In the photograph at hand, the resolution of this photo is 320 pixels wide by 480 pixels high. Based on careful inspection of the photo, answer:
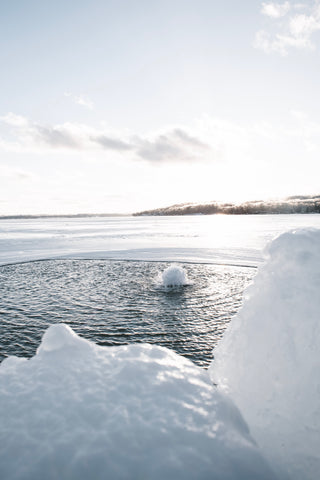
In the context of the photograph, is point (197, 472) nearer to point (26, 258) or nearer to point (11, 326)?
point (11, 326)

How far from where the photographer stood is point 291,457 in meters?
3.23

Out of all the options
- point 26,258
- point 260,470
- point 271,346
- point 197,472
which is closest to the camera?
point 197,472

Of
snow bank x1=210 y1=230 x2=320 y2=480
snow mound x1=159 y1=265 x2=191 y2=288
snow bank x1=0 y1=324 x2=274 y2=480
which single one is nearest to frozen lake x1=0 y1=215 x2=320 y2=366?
snow mound x1=159 y1=265 x2=191 y2=288

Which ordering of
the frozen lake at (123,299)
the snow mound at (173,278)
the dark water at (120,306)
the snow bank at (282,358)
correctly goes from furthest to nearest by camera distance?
the snow mound at (173,278) < the frozen lake at (123,299) < the dark water at (120,306) < the snow bank at (282,358)

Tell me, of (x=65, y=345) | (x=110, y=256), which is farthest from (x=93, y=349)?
(x=110, y=256)

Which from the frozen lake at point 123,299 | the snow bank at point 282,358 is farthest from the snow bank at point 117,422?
the frozen lake at point 123,299

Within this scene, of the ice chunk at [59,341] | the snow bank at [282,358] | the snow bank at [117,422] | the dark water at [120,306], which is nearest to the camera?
the snow bank at [117,422]

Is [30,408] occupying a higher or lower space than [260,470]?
higher

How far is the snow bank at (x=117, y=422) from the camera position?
2670mm

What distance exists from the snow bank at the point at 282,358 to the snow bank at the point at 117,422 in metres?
0.41

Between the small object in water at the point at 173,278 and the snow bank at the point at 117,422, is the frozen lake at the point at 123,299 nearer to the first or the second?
the small object in water at the point at 173,278

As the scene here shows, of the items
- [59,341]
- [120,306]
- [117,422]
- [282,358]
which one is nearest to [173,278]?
[120,306]

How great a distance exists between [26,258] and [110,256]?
21.9 feet

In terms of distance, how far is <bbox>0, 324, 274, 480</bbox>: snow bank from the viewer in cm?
267
